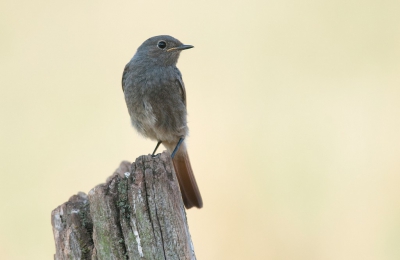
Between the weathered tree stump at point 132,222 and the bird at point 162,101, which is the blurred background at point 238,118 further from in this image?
the weathered tree stump at point 132,222

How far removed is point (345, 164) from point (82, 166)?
3.27m

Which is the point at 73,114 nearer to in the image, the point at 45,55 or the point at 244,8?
the point at 45,55

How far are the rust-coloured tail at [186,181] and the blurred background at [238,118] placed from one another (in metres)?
1.12

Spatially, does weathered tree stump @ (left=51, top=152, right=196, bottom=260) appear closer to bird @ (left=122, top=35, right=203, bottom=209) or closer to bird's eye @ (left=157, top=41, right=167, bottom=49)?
bird @ (left=122, top=35, right=203, bottom=209)

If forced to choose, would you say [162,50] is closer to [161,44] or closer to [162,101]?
[161,44]

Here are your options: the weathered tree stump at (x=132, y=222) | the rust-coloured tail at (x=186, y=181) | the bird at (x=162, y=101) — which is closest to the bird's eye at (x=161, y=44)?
the bird at (x=162, y=101)

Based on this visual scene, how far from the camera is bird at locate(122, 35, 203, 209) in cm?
589

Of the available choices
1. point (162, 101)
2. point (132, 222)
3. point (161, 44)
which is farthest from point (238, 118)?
point (132, 222)

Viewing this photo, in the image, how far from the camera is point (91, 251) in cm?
356

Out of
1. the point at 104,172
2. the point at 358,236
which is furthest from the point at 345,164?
the point at 104,172

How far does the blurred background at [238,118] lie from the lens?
707 centimetres

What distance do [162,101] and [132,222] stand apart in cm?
257

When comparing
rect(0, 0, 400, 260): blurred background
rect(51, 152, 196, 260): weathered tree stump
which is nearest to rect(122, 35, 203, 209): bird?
rect(0, 0, 400, 260): blurred background

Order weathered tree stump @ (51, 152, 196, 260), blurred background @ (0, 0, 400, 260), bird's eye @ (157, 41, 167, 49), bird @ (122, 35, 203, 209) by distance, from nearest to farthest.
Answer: weathered tree stump @ (51, 152, 196, 260) < bird @ (122, 35, 203, 209) < bird's eye @ (157, 41, 167, 49) < blurred background @ (0, 0, 400, 260)
